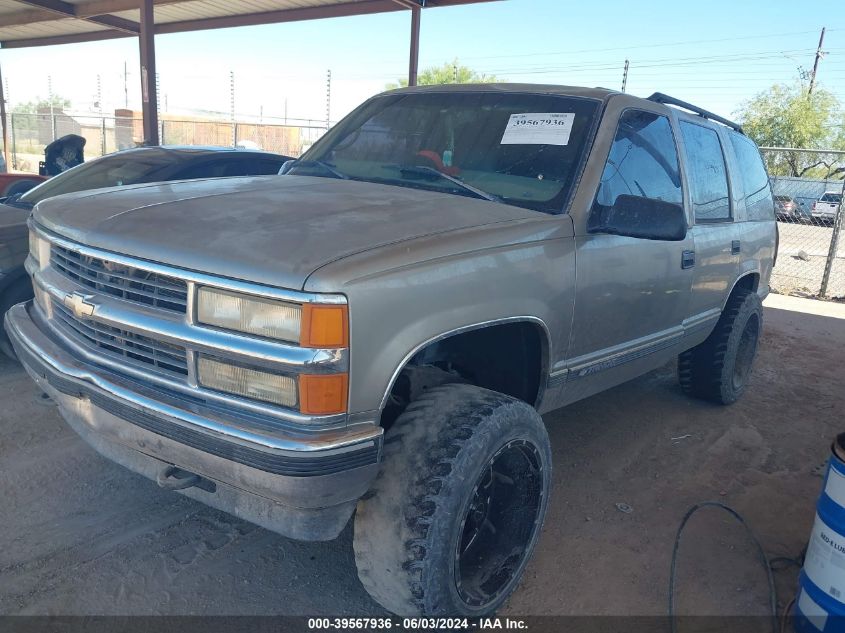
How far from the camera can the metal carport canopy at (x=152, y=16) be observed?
9.91m

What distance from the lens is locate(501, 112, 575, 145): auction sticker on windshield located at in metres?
3.15

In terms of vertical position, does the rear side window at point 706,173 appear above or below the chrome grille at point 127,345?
above

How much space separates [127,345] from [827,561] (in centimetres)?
258

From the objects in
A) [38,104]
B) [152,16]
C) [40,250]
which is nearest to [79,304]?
[40,250]

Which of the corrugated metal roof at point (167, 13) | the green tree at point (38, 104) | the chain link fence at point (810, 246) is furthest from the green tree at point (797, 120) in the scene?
the green tree at point (38, 104)

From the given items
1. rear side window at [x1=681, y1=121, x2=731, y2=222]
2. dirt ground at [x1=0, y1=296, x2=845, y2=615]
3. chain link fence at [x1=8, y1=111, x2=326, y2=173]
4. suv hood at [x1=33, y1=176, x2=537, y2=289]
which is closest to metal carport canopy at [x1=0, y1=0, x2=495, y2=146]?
chain link fence at [x1=8, y1=111, x2=326, y2=173]

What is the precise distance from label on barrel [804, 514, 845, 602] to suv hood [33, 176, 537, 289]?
63.6 inches

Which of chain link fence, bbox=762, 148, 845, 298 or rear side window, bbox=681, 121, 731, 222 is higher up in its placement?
rear side window, bbox=681, 121, 731, 222

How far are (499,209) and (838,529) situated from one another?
67.2 inches

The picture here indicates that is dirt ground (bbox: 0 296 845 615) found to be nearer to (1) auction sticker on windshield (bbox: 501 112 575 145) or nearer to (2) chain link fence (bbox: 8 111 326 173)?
(1) auction sticker on windshield (bbox: 501 112 575 145)

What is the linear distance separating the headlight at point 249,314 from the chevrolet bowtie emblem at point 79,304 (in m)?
0.53

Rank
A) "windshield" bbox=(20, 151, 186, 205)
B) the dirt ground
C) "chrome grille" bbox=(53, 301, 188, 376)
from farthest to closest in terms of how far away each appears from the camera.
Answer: "windshield" bbox=(20, 151, 186, 205), the dirt ground, "chrome grille" bbox=(53, 301, 188, 376)

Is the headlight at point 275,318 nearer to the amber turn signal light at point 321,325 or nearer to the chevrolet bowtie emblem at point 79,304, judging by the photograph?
the amber turn signal light at point 321,325

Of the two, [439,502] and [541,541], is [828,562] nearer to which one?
[541,541]
